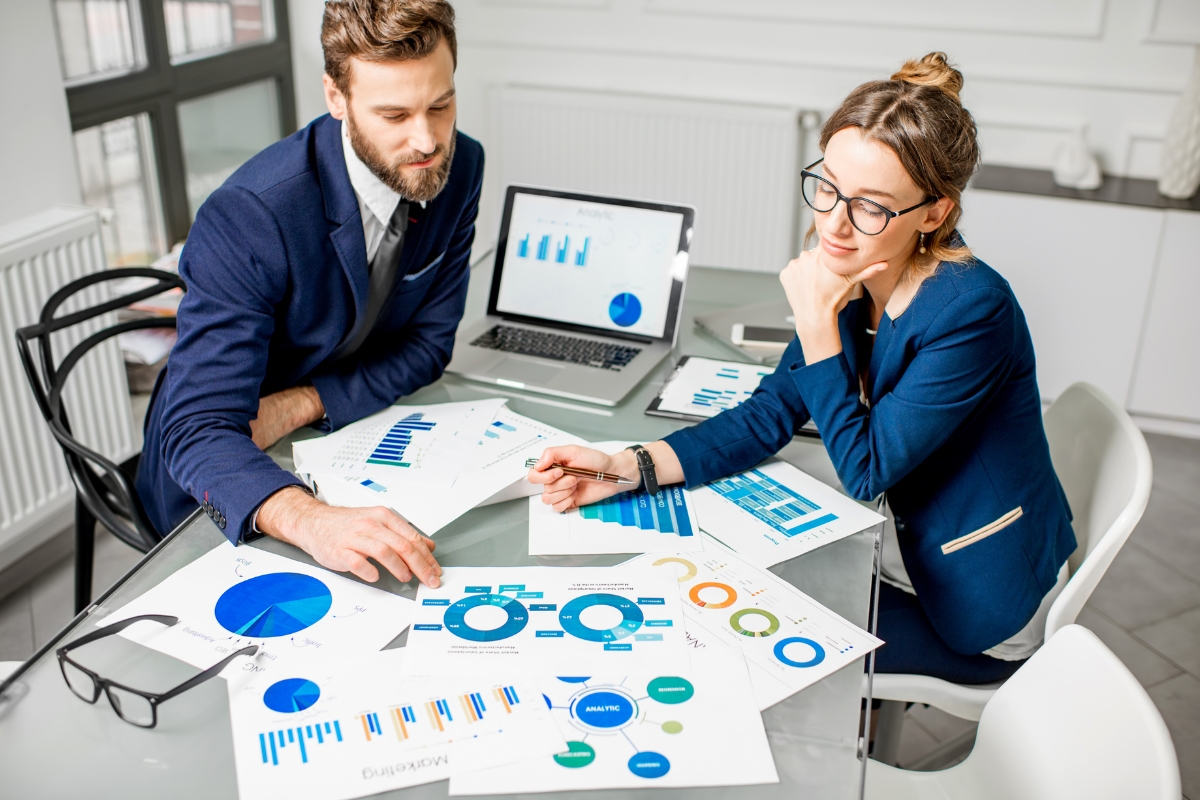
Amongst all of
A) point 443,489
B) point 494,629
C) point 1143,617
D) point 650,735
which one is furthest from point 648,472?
point 1143,617

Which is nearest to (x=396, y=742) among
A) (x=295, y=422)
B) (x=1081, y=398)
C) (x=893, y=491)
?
(x=295, y=422)

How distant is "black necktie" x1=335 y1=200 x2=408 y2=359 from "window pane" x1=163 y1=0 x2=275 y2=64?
186cm

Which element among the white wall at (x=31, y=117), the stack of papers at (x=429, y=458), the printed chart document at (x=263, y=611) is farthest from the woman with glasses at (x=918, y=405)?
the white wall at (x=31, y=117)

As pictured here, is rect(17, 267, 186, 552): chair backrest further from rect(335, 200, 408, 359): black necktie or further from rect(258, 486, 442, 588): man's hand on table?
rect(258, 486, 442, 588): man's hand on table

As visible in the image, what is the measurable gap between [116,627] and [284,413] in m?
0.52

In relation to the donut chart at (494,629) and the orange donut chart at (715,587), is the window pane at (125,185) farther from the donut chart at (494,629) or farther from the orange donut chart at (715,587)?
the orange donut chart at (715,587)

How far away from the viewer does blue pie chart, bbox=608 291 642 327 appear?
2027mm

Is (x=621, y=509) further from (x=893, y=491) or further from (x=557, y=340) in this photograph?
(x=557, y=340)

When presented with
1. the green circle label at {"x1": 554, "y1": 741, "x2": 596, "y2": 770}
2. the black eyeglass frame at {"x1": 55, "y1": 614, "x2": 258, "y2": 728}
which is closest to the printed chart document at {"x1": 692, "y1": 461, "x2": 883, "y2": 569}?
the green circle label at {"x1": 554, "y1": 741, "x2": 596, "y2": 770}

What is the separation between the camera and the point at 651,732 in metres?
1.04

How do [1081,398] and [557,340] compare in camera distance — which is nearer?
[1081,398]

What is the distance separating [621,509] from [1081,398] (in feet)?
2.97

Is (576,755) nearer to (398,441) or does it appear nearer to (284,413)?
(398,441)

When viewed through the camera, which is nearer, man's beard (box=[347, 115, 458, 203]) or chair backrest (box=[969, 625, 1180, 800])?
chair backrest (box=[969, 625, 1180, 800])
